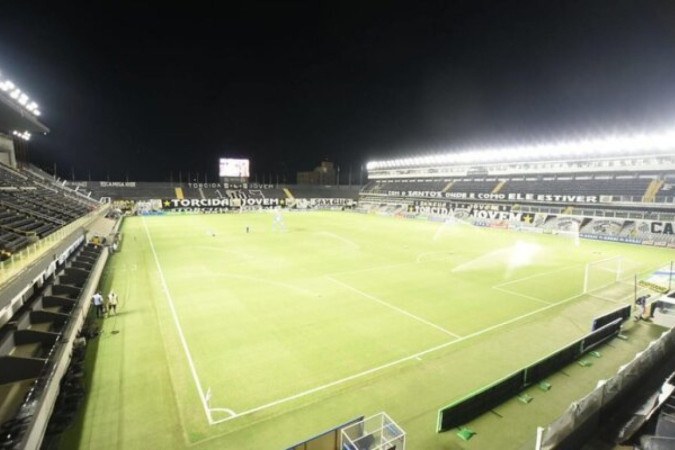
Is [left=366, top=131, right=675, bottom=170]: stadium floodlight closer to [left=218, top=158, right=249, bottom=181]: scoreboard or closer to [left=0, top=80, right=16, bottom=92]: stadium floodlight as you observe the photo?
[left=218, top=158, right=249, bottom=181]: scoreboard

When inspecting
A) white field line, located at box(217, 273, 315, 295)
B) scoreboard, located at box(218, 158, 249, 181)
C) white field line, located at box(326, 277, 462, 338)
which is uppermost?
scoreboard, located at box(218, 158, 249, 181)

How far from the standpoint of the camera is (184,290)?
70.7ft

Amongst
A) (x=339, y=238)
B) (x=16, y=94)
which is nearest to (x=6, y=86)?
(x=16, y=94)

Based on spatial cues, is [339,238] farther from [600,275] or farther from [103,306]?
[103,306]

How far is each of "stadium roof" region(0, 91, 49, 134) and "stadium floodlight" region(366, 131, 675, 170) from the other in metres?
75.6

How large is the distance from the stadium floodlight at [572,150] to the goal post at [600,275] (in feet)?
104

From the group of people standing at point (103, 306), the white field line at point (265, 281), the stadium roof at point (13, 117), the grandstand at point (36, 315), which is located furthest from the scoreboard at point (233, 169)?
the group of people standing at point (103, 306)

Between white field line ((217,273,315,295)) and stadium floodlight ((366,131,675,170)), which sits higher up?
stadium floodlight ((366,131,675,170))

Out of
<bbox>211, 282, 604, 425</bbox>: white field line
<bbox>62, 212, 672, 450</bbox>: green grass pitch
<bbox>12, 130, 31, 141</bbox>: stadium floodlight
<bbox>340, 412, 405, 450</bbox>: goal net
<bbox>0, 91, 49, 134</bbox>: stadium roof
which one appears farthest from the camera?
<bbox>12, 130, 31, 141</bbox>: stadium floodlight

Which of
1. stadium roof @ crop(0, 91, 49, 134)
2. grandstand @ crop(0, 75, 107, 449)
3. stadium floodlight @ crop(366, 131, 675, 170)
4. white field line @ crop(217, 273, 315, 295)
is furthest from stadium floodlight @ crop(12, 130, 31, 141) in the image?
stadium floodlight @ crop(366, 131, 675, 170)

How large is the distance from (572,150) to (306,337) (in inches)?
2527

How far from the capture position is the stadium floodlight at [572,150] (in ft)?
162

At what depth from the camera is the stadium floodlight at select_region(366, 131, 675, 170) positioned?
1945 inches

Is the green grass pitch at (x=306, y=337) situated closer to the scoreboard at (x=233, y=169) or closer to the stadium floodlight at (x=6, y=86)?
the stadium floodlight at (x=6, y=86)
